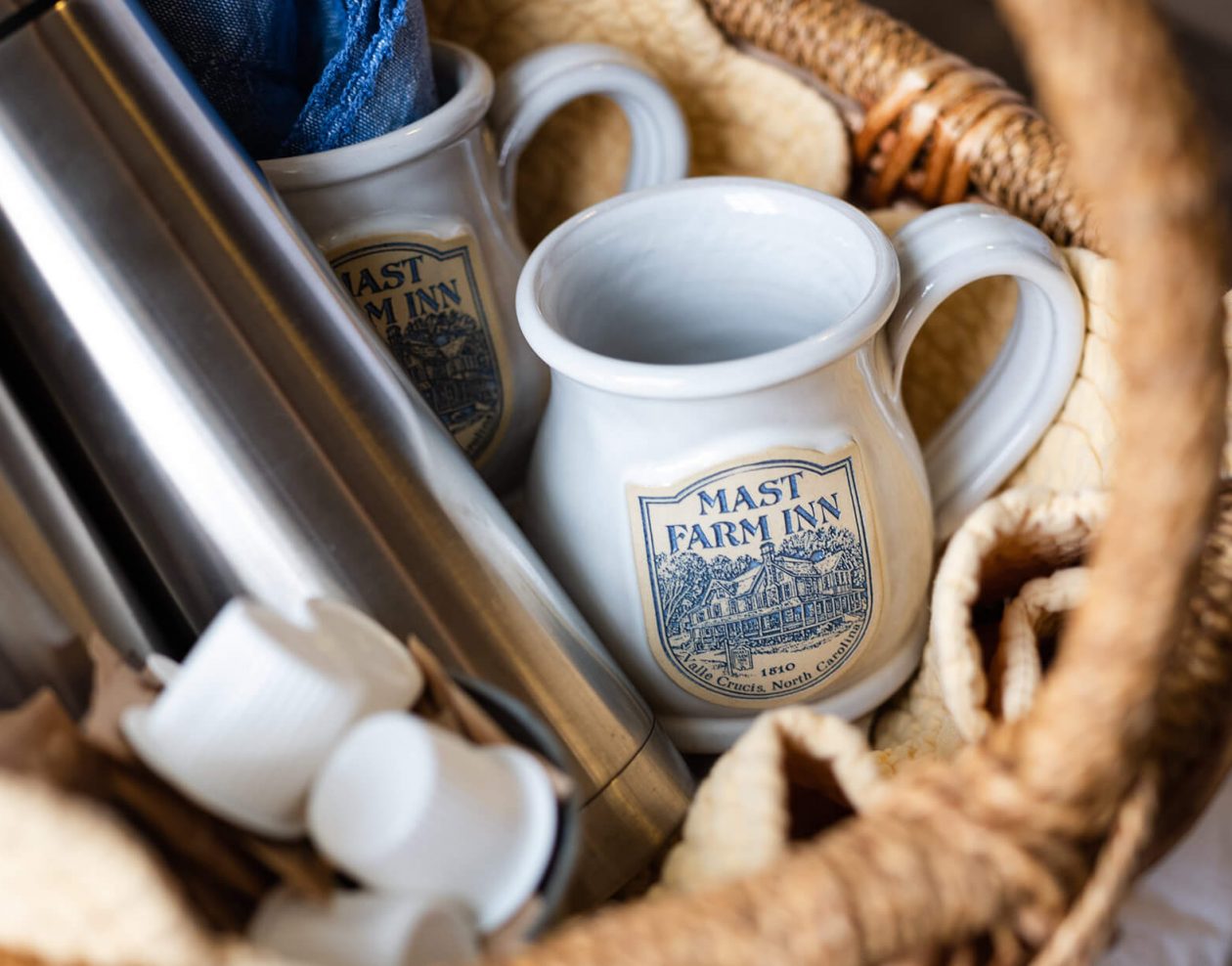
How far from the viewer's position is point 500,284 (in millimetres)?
361

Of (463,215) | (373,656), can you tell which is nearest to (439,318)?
(463,215)

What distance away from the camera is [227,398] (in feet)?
0.82

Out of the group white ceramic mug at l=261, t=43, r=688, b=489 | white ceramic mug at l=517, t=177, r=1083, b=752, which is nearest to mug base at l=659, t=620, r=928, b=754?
white ceramic mug at l=517, t=177, r=1083, b=752

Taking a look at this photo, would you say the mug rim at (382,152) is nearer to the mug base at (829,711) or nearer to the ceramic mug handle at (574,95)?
the ceramic mug handle at (574,95)

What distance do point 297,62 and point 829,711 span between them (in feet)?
0.80

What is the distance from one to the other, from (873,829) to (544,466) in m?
0.16

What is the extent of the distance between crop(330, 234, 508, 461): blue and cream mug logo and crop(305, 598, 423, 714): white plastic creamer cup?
130mm

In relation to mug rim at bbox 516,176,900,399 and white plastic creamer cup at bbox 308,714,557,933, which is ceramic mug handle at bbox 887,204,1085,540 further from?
white plastic creamer cup at bbox 308,714,557,933

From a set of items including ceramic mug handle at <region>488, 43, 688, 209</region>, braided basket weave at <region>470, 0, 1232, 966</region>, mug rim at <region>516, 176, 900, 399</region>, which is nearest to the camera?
braided basket weave at <region>470, 0, 1232, 966</region>

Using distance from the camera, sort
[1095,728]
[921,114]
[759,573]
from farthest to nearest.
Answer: [921,114] → [759,573] → [1095,728]

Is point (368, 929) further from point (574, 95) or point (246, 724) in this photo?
point (574, 95)

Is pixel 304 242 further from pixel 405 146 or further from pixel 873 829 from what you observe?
pixel 873 829

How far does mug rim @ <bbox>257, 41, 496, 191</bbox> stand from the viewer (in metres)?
0.32

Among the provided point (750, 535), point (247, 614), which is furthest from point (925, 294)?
point (247, 614)
